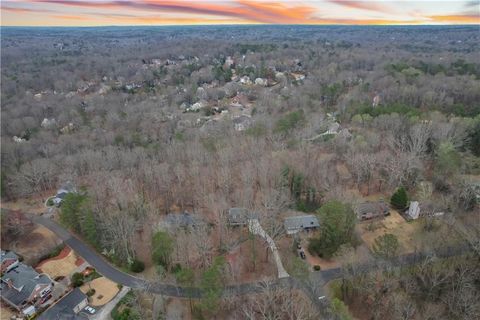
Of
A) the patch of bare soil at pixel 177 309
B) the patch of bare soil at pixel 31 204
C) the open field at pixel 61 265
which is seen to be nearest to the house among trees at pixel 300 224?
the patch of bare soil at pixel 177 309

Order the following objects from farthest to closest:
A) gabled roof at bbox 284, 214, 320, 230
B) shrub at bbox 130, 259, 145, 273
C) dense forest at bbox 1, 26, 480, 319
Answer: gabled roof at bbox 284, 214, 320, 230, shrub at bbox 130, 259, 145, 273, dense forest at bbox 1, 26, 480, 319

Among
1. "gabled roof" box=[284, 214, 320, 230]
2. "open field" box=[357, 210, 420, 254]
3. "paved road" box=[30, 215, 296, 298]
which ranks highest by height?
"gabled roof" box=[284, 214, 320, 230]

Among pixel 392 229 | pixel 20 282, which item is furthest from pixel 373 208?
pixel 20 282

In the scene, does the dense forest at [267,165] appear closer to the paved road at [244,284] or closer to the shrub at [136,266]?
the shrub at [136,266]

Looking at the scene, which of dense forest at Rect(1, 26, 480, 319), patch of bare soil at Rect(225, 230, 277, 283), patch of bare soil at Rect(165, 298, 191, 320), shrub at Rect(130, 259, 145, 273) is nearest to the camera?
patch of bare soil at Rect(165, 298, 191, 320)

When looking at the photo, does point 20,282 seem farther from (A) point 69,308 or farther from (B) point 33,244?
(B) point 33,244

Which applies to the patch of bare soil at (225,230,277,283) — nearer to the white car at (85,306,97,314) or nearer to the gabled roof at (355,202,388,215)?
the white car at (85,306,97,314)

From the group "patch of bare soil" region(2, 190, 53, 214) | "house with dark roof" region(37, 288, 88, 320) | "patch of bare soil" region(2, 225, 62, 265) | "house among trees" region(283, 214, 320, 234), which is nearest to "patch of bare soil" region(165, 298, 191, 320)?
"house with dark roof" region(37, 288, 88, 320)
